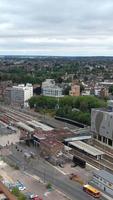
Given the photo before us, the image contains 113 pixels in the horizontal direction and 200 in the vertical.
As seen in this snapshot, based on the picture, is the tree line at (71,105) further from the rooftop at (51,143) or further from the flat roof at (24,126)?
the rooftop at (51,143)

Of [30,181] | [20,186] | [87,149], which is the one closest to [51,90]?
[87,149]

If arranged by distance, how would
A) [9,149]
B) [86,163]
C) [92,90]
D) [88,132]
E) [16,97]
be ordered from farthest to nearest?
[92,90]
[16,97]
[88,132]
[9,149]
[86,163]

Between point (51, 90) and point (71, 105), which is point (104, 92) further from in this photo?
point (71, 105)

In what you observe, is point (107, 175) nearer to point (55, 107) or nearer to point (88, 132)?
point (88, 132)

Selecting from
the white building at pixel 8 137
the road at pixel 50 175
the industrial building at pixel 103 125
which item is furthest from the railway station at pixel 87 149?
the white building at pixel 8 137

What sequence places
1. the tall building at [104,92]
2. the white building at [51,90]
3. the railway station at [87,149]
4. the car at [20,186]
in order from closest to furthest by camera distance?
the car at [20,186]
the railway station at [87,149]
the tall building at [104,92]
the white building at [51,90]

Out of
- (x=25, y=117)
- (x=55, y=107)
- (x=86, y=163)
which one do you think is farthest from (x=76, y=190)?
(x=55, y=107)
